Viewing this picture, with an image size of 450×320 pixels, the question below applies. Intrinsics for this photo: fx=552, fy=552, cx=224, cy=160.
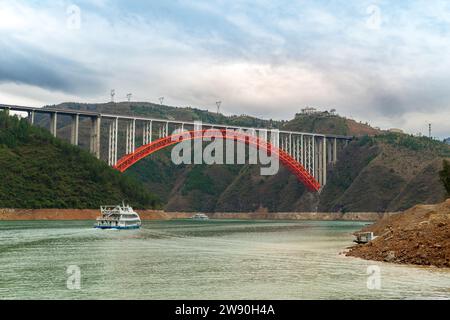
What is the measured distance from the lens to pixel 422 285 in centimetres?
2741

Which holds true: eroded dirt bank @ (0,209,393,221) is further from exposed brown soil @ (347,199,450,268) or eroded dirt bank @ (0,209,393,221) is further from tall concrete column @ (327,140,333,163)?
exposed brown soil @ (347,199,450,268)

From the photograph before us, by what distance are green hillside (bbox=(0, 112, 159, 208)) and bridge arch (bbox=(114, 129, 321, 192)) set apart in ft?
24.5

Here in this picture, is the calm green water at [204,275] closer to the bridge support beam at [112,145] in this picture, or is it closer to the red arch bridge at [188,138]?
the bridge support beam at [112,145]

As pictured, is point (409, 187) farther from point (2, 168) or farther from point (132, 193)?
point (2, 168)

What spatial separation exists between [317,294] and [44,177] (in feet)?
352

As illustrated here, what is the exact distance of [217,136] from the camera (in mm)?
135625

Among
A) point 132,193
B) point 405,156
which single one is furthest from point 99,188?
point 405,156

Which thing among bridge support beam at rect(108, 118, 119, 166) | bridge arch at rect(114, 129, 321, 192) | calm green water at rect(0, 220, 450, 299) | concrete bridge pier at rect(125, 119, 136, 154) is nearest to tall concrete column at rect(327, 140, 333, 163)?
bridge arch at rect(114, 129, 321, 192)

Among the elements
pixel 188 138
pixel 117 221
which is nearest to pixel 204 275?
pixel 117 221

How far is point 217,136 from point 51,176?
40.1 metres

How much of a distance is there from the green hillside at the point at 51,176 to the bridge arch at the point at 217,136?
7462mm

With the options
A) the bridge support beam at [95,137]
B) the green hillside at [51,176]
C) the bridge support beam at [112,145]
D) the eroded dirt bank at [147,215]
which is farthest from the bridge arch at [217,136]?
the bridge support beam at [95,137]

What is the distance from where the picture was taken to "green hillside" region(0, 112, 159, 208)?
117 metres

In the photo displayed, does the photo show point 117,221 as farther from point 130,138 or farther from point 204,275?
point 204,275
